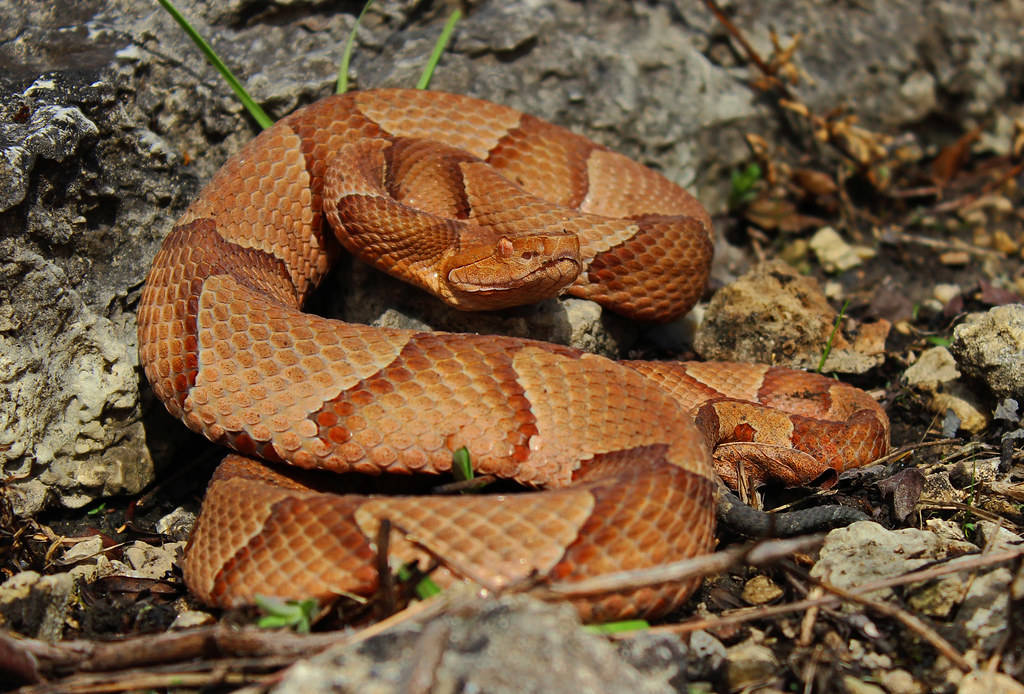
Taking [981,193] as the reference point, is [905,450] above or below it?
below

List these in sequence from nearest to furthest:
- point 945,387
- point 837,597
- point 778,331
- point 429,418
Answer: point 837,597, point 429,418, point 945,387, point 778,331

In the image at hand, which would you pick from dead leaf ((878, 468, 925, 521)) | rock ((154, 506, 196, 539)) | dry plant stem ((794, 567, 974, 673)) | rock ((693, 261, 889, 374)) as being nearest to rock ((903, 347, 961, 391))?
rock ((693, 261, 889, 374))

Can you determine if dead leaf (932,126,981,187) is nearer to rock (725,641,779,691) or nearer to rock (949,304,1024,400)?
rock (949,304,1024,400)

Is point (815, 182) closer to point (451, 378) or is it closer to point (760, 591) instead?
point (760, 591)

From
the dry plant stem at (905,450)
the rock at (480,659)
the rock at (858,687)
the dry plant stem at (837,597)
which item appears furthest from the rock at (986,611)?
the rock at (480,659)

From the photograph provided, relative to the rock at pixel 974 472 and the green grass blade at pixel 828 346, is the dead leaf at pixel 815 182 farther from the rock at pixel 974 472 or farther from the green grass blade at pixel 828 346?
the rock at pixel 974 472

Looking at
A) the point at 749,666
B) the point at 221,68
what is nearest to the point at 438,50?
the point at 221,68

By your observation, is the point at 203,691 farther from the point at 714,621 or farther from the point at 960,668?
the point at 960,668
